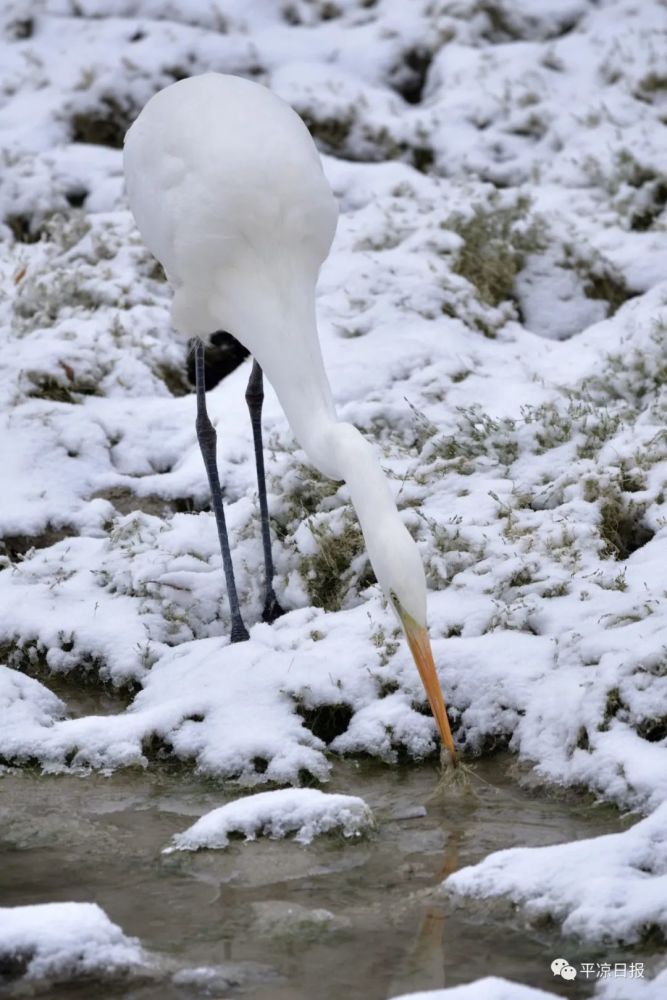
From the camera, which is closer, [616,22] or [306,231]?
[306,231]

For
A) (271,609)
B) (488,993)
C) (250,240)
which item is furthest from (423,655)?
(250,240)

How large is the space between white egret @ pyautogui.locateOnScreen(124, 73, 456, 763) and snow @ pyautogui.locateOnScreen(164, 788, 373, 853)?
0.35 metres

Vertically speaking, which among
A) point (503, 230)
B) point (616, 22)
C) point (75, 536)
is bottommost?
point (75, 536)

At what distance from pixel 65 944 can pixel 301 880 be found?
2.39 ft

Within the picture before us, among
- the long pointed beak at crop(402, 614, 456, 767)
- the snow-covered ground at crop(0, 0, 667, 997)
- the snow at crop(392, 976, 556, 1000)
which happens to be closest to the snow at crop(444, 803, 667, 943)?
the snow-covered ground at crop(0, 0, 667, 997)

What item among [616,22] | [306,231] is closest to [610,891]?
[306,231]

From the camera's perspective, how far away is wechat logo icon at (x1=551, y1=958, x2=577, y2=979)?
2906 millimetres

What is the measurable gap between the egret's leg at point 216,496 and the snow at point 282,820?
1.27m

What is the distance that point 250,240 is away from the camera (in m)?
4.69

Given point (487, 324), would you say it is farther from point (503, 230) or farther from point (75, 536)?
point (75, 536)

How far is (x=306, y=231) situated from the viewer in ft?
15.5

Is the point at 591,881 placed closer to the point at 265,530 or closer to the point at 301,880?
the point at 301,880

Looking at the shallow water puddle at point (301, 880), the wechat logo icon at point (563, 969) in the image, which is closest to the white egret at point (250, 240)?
the shallow water puddle at point (301, 880)

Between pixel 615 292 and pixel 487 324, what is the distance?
34.1 inches
